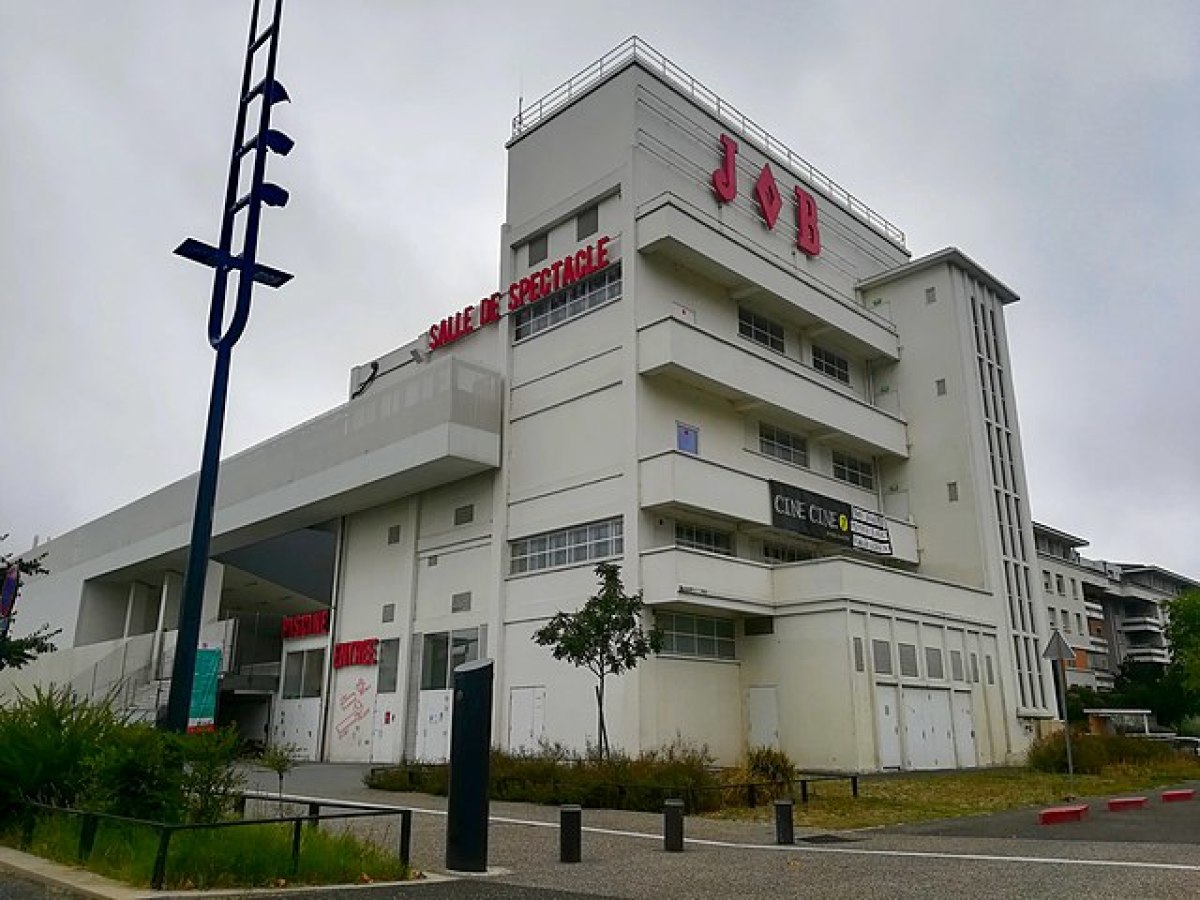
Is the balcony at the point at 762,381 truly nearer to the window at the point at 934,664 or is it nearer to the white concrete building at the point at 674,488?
the white concrete building at the point at 674,488

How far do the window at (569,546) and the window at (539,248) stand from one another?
970 cm

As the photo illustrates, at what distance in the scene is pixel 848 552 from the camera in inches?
1353

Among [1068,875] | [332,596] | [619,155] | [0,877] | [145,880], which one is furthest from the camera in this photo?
[332,596]

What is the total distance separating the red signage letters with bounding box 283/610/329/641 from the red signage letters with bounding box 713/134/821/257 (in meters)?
21.3

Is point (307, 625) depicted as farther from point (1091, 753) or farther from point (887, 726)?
point (1091, 753)

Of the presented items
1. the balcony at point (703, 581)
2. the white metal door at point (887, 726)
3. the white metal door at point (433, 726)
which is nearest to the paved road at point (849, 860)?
the balcony at point (703, 581)

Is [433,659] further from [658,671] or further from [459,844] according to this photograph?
[459,844]

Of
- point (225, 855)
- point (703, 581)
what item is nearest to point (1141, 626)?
point (703, 581)

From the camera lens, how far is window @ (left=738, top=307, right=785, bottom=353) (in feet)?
112

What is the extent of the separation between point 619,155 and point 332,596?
19.5 metres

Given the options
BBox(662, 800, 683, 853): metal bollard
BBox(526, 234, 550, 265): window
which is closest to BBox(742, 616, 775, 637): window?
BBox(526, 234, 550, 265): window

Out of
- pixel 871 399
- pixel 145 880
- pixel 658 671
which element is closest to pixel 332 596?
pixel 658 671

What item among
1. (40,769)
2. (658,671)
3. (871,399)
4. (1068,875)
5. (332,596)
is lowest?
(1068,875)

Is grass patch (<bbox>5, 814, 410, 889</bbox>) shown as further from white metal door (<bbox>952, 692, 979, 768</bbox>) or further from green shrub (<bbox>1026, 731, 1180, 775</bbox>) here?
white metal door (<bbox>952, 692, 979, 768</bbox>)
